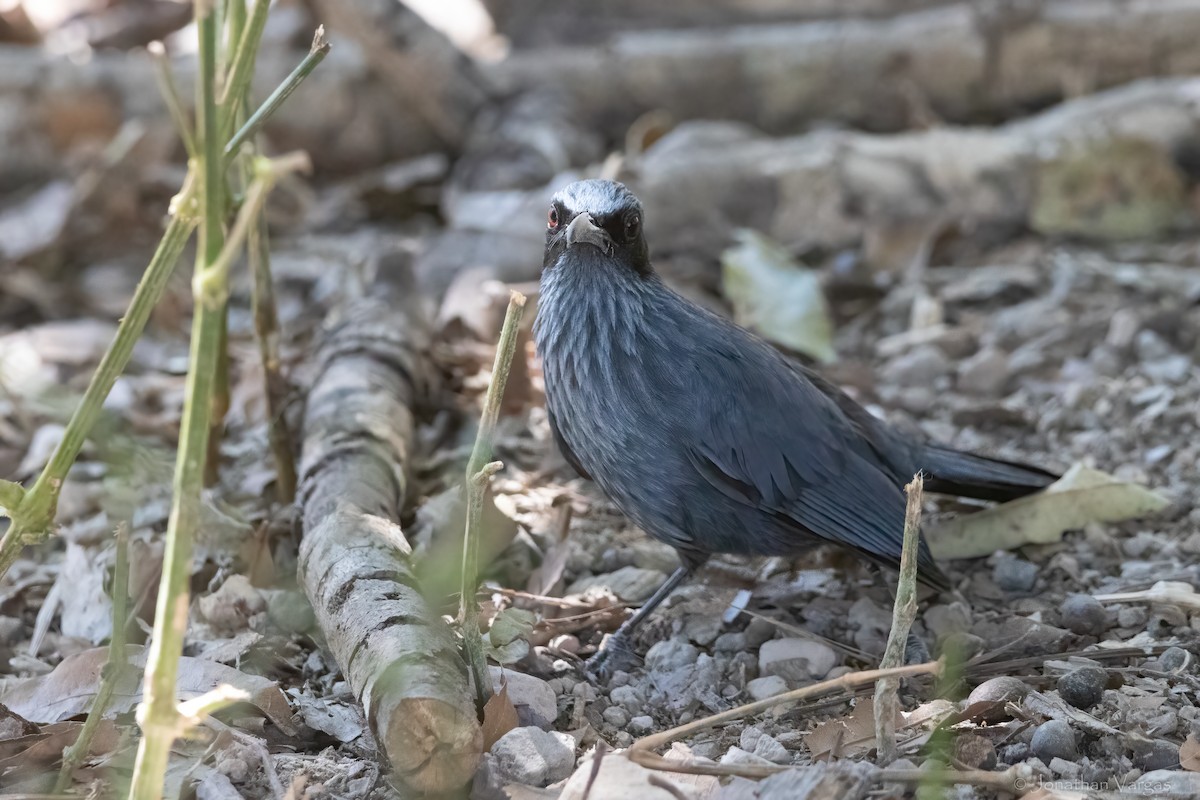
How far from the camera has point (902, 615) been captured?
221 centimetres

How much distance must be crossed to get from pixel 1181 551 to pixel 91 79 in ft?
17.4

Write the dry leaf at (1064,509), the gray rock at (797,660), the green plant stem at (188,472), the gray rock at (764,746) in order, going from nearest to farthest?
the green plant stem at (188,472) < the gray rock at (764,746) < the gray rock at (797,660) < the dry leaf at (1064,509)

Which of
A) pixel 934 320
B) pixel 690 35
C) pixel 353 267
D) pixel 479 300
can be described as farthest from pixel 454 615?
pixel 690 35

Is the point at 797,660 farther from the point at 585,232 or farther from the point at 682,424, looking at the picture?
the point at 585,232

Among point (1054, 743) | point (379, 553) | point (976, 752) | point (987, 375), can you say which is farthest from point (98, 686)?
point (987, 375)

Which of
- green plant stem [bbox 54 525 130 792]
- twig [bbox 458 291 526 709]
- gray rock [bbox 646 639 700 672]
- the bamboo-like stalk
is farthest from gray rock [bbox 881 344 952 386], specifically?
the bamboo-like stalk

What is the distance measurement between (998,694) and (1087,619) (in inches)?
20.9

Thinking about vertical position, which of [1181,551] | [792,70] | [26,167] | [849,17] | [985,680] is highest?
[849,17]

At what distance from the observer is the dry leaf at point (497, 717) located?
243cm


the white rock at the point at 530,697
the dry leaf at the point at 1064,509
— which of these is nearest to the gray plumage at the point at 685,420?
the dry leaf at the point at 1064,509

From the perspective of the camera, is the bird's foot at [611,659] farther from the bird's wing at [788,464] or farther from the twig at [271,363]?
the twig at [271,363]

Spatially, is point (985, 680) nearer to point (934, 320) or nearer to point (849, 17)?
point (934, 320)

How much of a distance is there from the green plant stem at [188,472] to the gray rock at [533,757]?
0.76 meters

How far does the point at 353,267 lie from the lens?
4.88m
